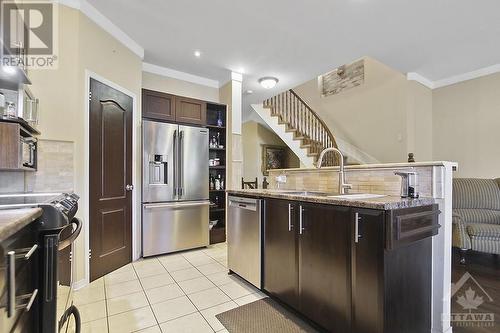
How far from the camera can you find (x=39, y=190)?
7.06ft

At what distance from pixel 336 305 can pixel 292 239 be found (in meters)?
0.53

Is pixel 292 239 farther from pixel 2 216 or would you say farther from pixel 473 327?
pixel 2 216

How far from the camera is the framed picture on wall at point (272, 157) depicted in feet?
24.4

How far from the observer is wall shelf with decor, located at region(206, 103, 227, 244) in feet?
13.5

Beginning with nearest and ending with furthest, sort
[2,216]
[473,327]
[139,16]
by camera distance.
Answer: [2,216], [473,327], [139,16]

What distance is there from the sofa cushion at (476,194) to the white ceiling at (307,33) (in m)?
1.89

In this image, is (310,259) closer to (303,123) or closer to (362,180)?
(362,180)

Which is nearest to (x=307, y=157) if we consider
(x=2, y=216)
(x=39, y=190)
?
(x=39, y=190)

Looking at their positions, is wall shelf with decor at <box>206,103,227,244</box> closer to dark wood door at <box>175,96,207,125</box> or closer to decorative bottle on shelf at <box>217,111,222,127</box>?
decorative bottle on shelf at <box>217,111,222,127</box>

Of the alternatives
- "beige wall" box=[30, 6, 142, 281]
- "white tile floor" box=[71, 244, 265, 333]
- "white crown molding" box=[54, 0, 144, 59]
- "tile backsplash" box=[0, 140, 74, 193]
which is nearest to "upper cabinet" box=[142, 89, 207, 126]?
"white crown molding" box=[54, 0, 144, 59]

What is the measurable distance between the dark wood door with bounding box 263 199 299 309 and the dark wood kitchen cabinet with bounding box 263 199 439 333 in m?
0.01

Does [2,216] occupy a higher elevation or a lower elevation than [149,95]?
lower

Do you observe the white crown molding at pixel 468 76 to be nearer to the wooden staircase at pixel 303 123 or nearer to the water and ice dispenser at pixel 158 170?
the wooden staircase at pixel 303 123

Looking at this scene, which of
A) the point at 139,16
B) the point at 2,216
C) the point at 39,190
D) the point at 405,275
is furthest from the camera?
the point at 139,16
